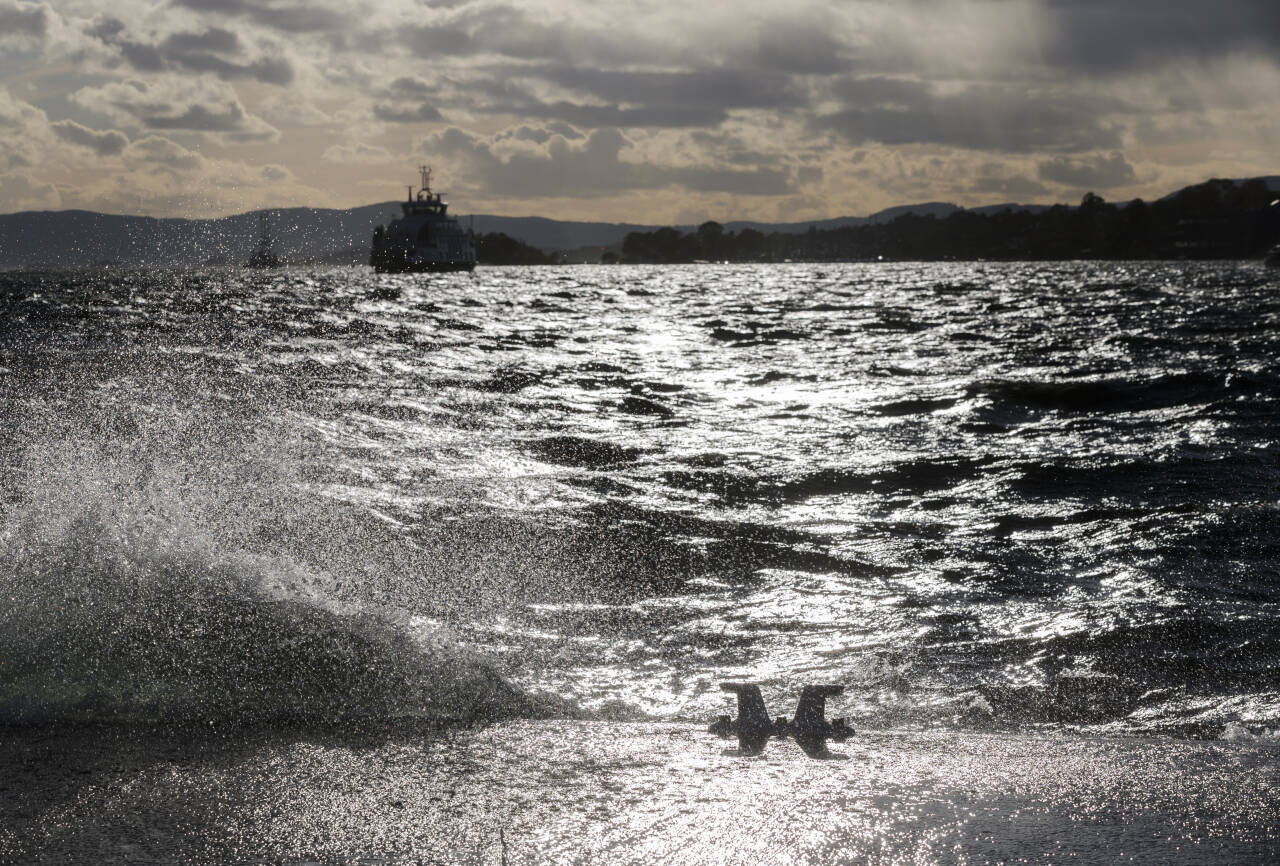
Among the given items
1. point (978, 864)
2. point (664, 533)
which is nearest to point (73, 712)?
point (978, 864)

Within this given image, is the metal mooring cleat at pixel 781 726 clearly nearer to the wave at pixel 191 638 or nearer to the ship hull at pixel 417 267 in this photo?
the wave at pixel 191 638

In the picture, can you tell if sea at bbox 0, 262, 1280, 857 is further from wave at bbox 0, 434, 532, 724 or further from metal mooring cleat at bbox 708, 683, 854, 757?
metal mooring cleat at bbox 708, 683, 854, 757

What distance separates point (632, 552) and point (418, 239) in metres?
103

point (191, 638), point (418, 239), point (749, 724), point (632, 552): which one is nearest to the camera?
point (749, 724)

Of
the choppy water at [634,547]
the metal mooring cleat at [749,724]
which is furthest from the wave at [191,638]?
the metal mooring cleat at [749,724]

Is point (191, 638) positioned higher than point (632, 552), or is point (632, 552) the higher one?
point (191, 638)

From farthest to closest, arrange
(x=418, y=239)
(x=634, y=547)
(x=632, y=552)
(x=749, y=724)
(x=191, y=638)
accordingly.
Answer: (x=418, y=239), (x=634, y=547), (x=632, y=552), (x=191, y=638), (x=749, y=724)

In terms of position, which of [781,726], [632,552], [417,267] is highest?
[417,267]

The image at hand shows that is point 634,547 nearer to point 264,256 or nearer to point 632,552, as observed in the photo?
point 632,552

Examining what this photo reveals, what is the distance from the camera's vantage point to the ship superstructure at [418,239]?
105 m

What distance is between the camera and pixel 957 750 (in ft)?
9.70

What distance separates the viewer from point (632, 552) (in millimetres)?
6062

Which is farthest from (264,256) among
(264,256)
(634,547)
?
(634,547)

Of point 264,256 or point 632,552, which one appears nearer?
point 632,552
